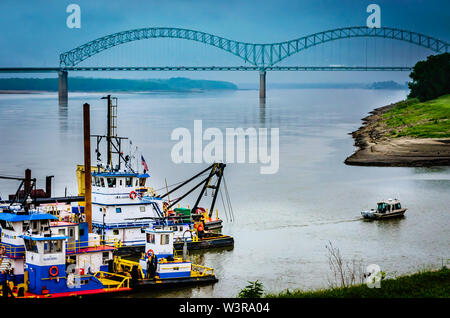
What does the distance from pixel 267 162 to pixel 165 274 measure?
149 feet

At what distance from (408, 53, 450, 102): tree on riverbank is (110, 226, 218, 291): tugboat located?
393 ft

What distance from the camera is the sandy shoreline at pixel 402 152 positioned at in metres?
69.4

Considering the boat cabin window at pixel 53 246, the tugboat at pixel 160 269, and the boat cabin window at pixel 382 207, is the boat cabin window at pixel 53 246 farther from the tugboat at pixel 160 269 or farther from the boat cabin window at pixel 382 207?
the boat cabin window at pixel 382 207

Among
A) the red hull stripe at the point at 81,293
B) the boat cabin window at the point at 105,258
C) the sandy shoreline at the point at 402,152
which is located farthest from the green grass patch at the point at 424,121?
the red hull stripe at the point at 81,293

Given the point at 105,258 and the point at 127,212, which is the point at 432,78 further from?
the point at 105,258

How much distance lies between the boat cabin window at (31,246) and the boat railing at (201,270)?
22.0ft

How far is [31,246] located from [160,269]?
527cm

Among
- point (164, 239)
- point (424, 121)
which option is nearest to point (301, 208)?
point (164, 239)

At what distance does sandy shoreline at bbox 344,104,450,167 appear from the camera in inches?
2734

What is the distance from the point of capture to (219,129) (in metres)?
116

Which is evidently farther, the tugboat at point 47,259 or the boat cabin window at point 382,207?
the boat cabin window at point 382,207

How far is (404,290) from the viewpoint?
2372 cm
